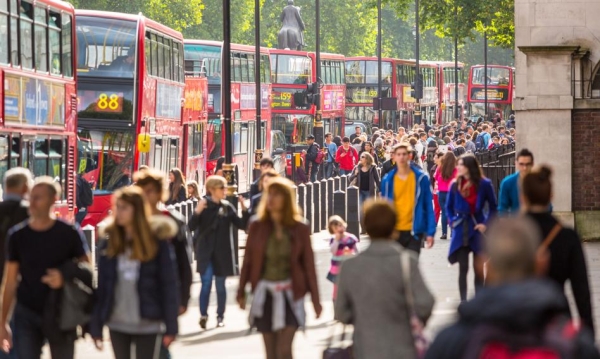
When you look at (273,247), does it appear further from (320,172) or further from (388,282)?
(320,172)

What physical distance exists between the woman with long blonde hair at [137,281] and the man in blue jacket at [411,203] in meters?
5.84

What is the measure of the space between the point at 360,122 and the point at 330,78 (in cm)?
697

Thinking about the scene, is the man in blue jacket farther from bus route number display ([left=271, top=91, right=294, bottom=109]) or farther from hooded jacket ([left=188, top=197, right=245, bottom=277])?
bus route number display ([left=271, top=91, right=294, bottom=109])

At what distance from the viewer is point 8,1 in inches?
704

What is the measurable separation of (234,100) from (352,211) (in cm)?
1462

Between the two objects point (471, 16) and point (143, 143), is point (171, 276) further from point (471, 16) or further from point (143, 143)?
point (471, 16)

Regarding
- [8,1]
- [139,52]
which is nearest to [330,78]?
[139,52]

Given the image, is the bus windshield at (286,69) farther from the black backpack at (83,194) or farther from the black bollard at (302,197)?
the black backpack at (83,194)

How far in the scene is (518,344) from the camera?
3.83 m

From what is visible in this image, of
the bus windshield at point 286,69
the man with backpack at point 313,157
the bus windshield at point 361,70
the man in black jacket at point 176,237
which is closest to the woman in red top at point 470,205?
the man in black jacket at point 176,237

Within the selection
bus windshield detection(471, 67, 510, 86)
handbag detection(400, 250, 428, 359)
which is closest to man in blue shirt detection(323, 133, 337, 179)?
handbag detection(400, 250, 428, 359)

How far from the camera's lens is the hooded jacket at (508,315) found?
3803mm

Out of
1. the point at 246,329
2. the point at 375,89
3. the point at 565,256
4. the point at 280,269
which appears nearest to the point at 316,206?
the point at 246,329

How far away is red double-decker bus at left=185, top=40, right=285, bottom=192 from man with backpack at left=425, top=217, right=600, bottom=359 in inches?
1251
